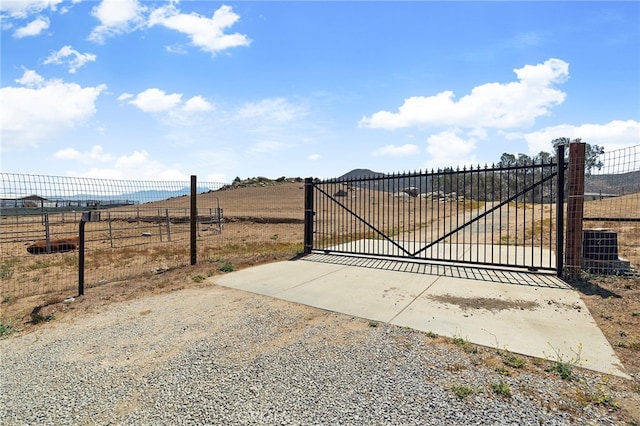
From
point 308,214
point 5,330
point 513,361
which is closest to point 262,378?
point 513,361

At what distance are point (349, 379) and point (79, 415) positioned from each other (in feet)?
7.08

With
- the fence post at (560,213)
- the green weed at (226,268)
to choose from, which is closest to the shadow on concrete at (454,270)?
the fence post at (560,213)

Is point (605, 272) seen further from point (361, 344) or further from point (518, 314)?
point (361, 344)

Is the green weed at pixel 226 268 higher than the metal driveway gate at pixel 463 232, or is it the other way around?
the metal driveway gate at pixel 463 232

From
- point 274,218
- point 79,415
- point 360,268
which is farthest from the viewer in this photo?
point 274,218

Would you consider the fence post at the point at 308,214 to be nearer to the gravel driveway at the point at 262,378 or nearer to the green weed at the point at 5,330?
the gravel driveway at the point at 262,378

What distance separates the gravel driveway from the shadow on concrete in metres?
Answer: 3.17

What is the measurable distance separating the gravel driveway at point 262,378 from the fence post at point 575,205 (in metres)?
3.92

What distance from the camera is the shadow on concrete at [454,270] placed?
614 centimetres

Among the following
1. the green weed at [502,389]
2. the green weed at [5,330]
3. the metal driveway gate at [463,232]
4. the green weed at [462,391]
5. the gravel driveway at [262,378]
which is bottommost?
the green weed at [5,330]

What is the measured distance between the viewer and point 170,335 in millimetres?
4141

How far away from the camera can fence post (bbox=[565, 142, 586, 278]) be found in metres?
6.00

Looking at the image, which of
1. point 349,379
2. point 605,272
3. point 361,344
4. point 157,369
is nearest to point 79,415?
point 157,369

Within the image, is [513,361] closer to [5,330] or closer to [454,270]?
[454,270]
